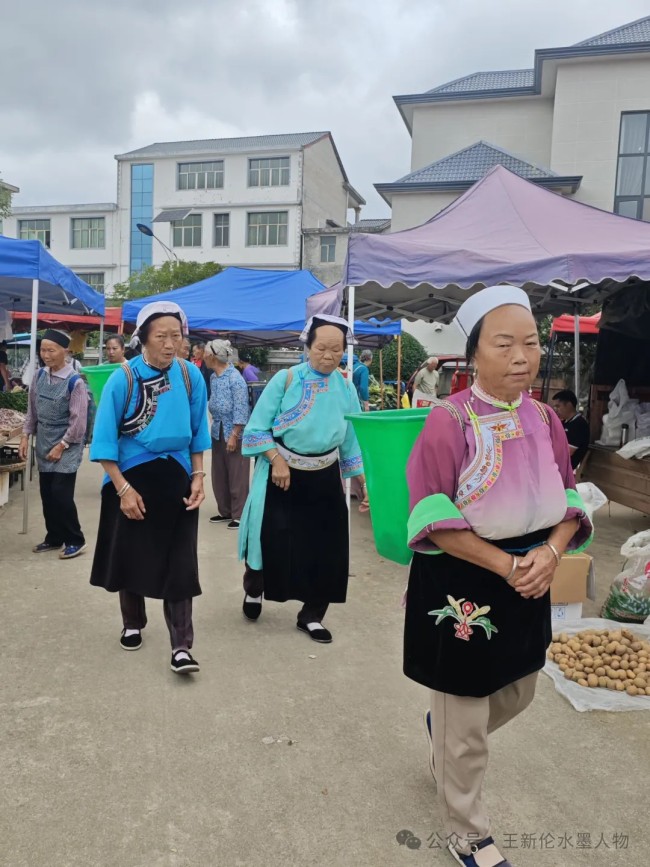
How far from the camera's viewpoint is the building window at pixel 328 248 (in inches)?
1367

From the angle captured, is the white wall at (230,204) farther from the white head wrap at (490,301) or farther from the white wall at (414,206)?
the white head wrap at (490,301)

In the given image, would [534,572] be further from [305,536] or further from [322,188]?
[322,188]

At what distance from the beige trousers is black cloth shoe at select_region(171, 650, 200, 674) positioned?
1441 millimetres

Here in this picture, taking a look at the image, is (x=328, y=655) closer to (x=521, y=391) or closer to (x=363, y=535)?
(x=521, y=391)

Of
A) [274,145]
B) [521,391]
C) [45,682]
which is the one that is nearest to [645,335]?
[521,391]

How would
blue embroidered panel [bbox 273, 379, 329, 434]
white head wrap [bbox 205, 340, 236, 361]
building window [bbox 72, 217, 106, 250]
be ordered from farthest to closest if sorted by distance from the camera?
building window [bbox 72, 217, 106, 250] → white head wrap [bbox 205, 340, 236, 361] → blue embroidered panel [bbox 273, 379, 329, 434]

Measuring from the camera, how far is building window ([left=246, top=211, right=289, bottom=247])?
116 ft

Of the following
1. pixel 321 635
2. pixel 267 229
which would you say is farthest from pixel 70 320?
pixel 267 229

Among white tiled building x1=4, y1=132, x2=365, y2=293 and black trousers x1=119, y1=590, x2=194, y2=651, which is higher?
white tiled building x1=4, y1=132, x2=365, y2=293

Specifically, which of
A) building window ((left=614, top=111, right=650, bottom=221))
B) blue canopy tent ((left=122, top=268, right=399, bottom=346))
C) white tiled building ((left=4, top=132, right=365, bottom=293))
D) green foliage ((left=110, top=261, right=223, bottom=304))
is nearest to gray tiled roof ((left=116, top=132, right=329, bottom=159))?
white tiled building ((left=4, top=132, right=365, bottom=293))

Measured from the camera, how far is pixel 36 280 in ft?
17.3

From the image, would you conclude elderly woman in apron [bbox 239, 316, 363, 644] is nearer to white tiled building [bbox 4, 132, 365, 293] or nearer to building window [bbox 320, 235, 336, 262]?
building window [bbox 320, 235, 336, 262]

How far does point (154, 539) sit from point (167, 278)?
1080 inches

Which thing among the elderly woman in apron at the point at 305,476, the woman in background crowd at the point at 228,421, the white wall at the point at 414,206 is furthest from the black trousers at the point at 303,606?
the white wall at the point at 414,206
